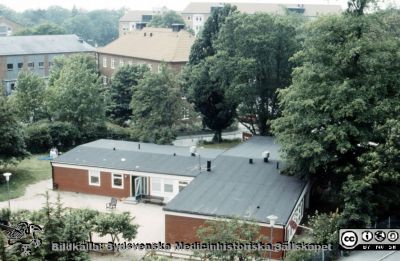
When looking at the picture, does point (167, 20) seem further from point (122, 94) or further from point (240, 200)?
point (240, 200)

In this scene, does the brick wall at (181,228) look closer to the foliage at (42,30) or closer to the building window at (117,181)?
the building window at (117,181)

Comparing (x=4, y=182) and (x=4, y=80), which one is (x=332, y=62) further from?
(x=4, y=80)

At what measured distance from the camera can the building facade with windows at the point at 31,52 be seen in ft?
217

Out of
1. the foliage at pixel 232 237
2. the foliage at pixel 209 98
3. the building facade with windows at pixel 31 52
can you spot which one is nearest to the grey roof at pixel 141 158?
the foliage at pixel 232 237

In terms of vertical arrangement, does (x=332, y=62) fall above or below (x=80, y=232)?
above

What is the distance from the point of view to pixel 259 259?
56.6ft

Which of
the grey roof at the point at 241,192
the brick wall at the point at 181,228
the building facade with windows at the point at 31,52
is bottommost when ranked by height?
the brick wall at the point at 181,228

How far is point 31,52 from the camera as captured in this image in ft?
224

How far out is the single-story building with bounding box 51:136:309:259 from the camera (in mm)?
22891

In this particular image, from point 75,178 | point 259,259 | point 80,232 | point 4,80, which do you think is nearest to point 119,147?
point 75,178

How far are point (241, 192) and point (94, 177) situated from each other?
10668 mm

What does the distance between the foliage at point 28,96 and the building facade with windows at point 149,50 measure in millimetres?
15891

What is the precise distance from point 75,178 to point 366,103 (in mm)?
17526

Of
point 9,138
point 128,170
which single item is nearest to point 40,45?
point 9,138
